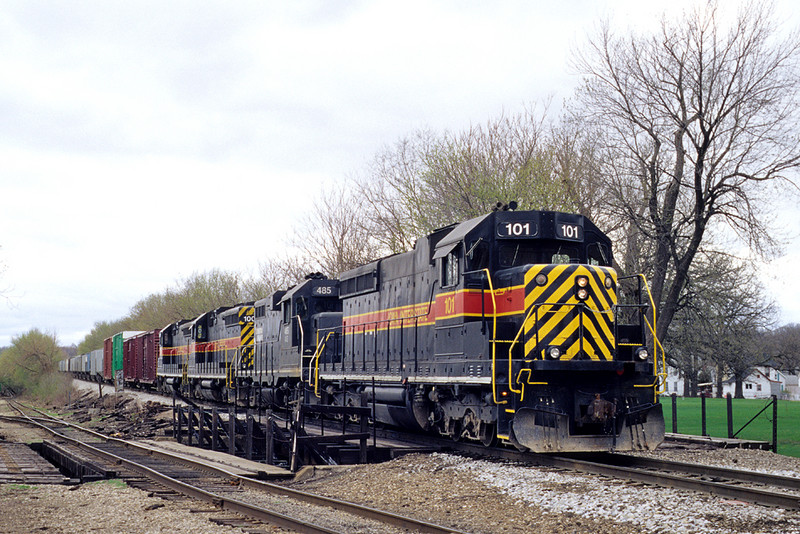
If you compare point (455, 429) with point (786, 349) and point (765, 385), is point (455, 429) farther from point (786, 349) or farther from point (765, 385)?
point (765, 385)

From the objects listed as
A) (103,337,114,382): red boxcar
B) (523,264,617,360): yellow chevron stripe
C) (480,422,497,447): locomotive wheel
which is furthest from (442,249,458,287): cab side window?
(103,337,114,382): red boxcar

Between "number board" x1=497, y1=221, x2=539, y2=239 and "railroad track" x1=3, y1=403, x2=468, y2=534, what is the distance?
5.19 m

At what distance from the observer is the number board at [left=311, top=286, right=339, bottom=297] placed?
22.5m

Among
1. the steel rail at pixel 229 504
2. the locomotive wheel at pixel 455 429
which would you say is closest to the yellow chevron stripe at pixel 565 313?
the locomotive wheel at pixel 455 429

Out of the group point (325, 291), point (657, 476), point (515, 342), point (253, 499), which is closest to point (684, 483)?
point (657, 476)

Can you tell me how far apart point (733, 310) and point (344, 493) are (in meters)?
18.9

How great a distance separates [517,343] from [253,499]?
441cm

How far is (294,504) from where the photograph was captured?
32.7ft

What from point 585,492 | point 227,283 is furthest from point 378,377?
point 227,283

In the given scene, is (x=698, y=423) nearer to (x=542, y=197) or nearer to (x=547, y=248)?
(x=542, y=197)

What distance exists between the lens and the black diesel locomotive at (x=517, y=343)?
1152 cm

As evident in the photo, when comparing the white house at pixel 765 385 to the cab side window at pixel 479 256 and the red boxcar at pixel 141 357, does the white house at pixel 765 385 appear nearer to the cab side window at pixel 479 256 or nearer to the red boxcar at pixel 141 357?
the red boxcar at pixel 141 357

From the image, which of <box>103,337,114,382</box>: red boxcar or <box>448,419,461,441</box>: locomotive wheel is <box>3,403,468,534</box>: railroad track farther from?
<box>103,337,114,382</box>: red boxcar

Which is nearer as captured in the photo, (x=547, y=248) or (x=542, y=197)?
(x=547, y=248)
